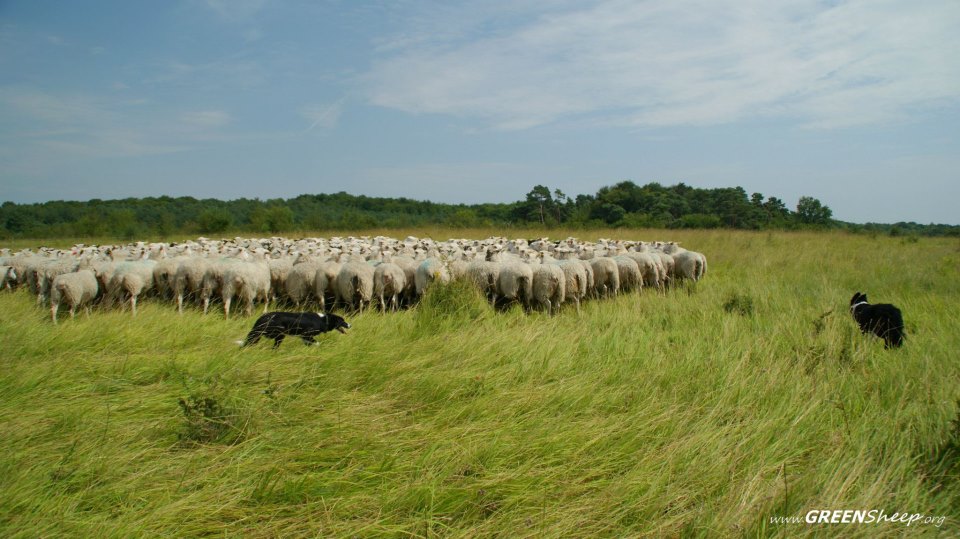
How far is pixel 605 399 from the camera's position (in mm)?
3971

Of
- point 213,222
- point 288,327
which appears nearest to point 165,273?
point 288,327

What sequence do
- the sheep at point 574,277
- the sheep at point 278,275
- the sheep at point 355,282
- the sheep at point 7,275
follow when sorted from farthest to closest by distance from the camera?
the sheep at point 7,275
the sheep at point 278,275
the sheep at point 574,277
the sheep at point 355,282

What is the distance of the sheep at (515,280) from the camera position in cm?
946

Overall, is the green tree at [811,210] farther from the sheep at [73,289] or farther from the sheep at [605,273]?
the sheep at [73,289]

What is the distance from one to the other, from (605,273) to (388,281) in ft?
16.1

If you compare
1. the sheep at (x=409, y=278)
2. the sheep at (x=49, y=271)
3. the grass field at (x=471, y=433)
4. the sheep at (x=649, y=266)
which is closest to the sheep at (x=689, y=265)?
the sheep at (x=649, y=266)

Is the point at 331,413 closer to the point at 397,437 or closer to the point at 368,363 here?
the point at 397,437

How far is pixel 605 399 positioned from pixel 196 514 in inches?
114

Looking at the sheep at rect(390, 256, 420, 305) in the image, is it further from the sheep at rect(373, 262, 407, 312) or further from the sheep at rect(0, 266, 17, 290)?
the sheep at rect(0, 266, 17, 290)

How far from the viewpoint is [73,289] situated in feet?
27.7

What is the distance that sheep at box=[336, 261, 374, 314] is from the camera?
30.8 feet

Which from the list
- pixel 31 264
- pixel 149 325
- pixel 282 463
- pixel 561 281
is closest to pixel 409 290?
pixel 561 281

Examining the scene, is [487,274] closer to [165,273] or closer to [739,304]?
[739,304]

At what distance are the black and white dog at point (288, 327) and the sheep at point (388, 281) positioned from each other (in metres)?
3.51
